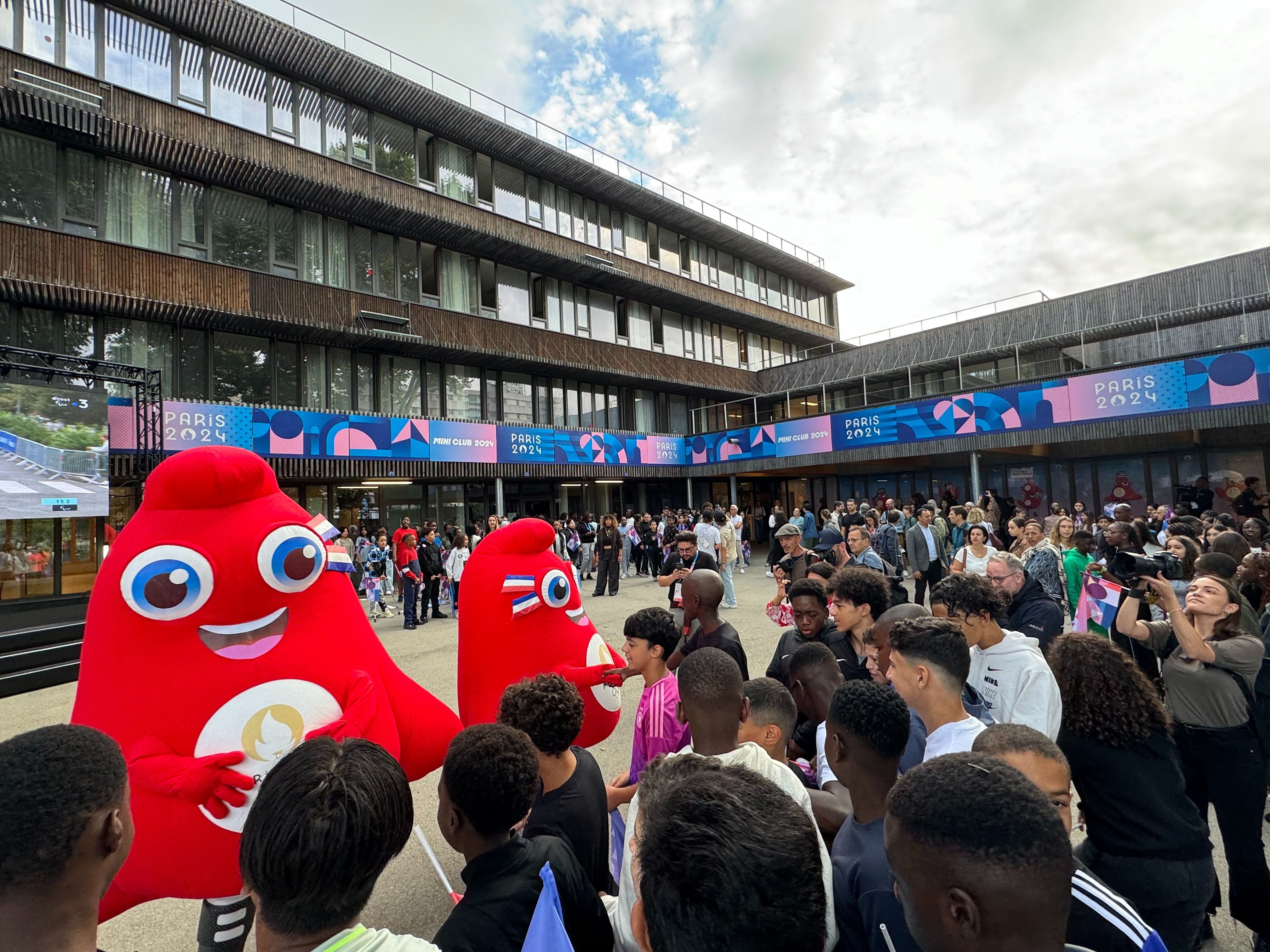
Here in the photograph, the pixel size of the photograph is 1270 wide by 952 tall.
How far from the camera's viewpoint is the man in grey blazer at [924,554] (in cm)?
919

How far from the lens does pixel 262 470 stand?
296 cm

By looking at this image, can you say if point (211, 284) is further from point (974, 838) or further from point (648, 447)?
point (974, 838)

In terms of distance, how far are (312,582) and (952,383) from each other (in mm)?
19234

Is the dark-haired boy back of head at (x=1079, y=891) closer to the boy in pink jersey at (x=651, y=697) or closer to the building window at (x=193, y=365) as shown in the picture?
the boy in pink jersey at (x=651, y=697)

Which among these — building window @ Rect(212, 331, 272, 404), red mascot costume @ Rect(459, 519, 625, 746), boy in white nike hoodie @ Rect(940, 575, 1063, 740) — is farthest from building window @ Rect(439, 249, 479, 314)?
boy in white nike hoodie @ Rect(940, 575, 1063, 740)

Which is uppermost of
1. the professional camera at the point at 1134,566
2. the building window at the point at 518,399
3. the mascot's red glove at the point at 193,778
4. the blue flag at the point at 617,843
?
the building window at the point at 518,399

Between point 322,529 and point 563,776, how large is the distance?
1761 mm

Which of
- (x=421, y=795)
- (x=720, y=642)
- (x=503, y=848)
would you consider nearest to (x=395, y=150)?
(x=421, y=795)

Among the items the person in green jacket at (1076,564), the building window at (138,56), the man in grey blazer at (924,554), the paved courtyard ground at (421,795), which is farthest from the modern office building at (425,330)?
the person in green jacket at (1076,564)

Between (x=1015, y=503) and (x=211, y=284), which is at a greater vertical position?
(x=211, y=284)

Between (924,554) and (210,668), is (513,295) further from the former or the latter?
(210,668)

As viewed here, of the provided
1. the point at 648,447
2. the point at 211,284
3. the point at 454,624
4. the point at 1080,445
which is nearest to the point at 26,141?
the point at 211,284

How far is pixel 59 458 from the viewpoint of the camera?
10.2 meters

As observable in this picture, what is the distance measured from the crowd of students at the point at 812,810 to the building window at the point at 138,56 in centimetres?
1779
